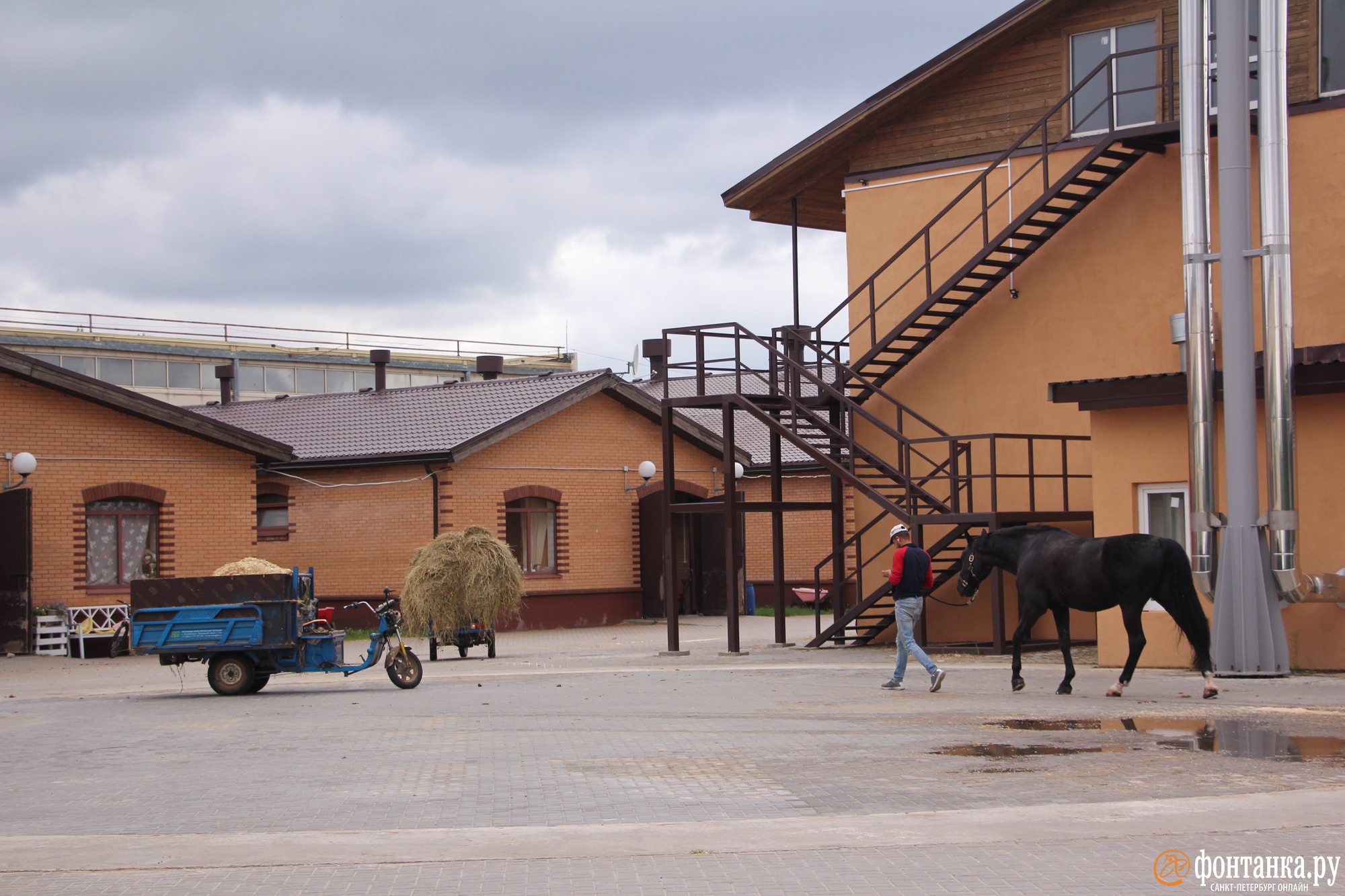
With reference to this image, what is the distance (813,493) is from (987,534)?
66.4ft

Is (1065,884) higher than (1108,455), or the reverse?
(1108,455)

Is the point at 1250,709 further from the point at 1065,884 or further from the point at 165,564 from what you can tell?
the point at 165,564

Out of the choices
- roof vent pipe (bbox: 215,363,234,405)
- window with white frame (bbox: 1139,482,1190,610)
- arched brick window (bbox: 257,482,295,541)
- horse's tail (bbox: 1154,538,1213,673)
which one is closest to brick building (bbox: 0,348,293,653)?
arched brick window (bbox: 257,482,295,541)

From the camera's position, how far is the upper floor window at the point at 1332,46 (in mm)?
18156

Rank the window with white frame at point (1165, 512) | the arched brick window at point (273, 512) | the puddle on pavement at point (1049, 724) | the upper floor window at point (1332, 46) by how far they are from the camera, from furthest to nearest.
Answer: the arched brick window at point (273, 512)
the upper floor window at point (1332, 46)
the window with white frame at point (1165, 512)
the puddle on pavement at point (1049, 724)

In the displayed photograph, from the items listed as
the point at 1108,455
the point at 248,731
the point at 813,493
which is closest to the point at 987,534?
the point at 1108,455

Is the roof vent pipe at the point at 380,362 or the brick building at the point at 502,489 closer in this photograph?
the brick building at the point at 502,489

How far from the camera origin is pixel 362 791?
912 cm

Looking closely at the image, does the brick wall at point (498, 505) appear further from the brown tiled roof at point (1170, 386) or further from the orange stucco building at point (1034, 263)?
the brown tiled roof at point (1170, 386)

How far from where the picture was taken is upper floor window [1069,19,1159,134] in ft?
65.2

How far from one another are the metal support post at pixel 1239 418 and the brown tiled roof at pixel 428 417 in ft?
55.2

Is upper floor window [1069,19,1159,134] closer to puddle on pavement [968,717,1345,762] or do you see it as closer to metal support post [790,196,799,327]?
metal support post [790,196,799,327]

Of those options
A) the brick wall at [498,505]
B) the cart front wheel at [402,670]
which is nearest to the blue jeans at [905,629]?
the cart front wheel at [402,670]

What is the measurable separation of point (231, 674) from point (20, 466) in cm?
845
